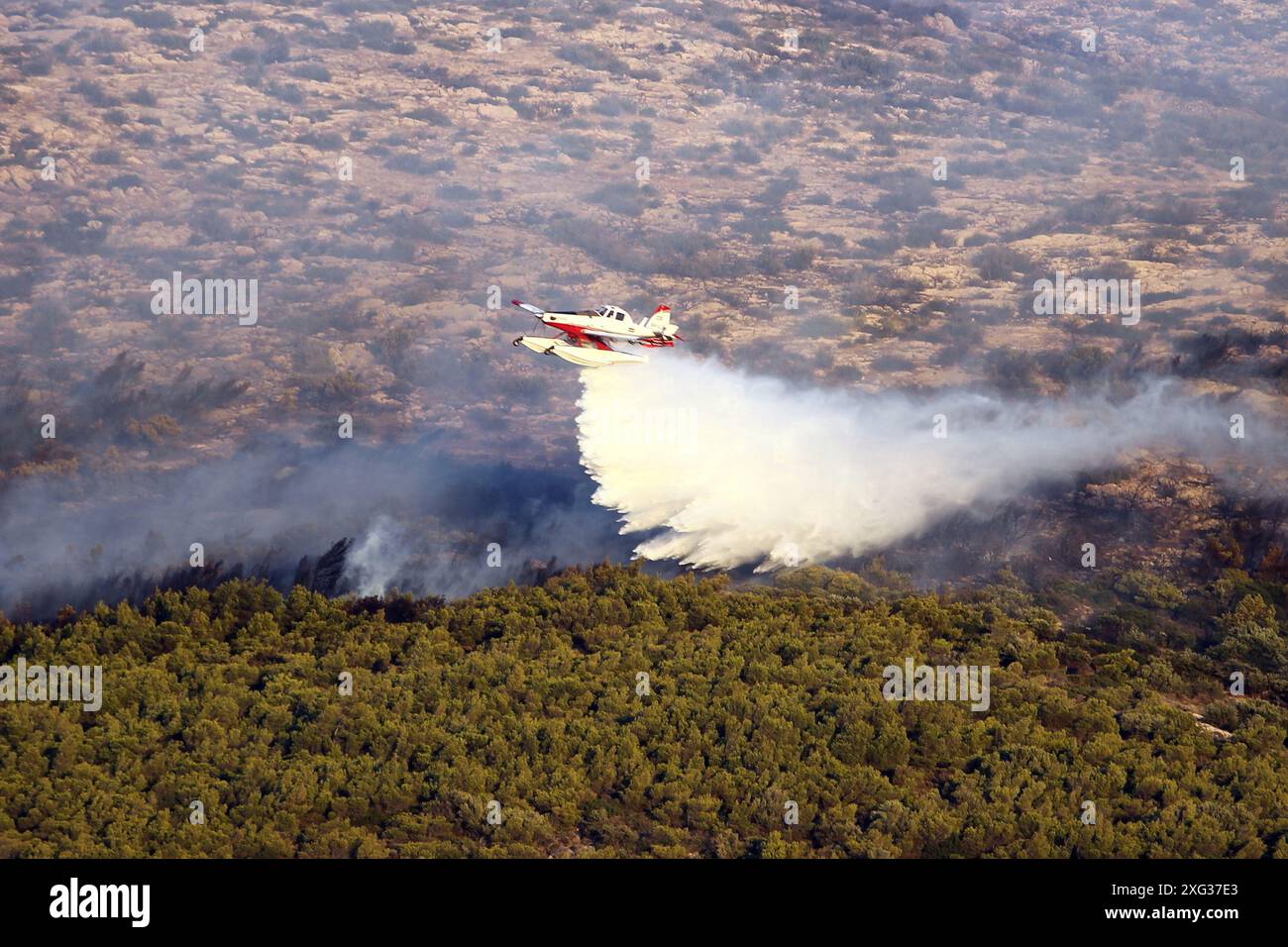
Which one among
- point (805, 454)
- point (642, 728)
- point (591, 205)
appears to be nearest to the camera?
point (642, 728)

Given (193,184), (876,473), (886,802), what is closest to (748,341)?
(876,473)

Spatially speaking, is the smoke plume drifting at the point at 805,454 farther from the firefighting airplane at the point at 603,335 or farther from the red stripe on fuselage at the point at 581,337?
the red stripe on fuselage at the point at 581,337

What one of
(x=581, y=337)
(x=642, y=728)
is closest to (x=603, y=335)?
(x=581, y=337)

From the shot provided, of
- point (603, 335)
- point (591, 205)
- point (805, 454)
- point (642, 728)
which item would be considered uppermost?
point (603, 335)

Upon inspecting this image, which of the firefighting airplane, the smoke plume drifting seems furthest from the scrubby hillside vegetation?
the firefighting airplane

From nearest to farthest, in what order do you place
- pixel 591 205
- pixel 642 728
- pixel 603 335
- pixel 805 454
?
pixel 642 728, pixel 603 335, pixel 805 454, pixel 591 205

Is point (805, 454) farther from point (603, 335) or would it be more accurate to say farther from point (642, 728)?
point (642, 728)

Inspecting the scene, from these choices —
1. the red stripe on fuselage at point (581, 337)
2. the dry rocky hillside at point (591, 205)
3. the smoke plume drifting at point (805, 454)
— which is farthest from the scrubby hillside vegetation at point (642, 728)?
the dry rocky hillside at point (591, 205)
